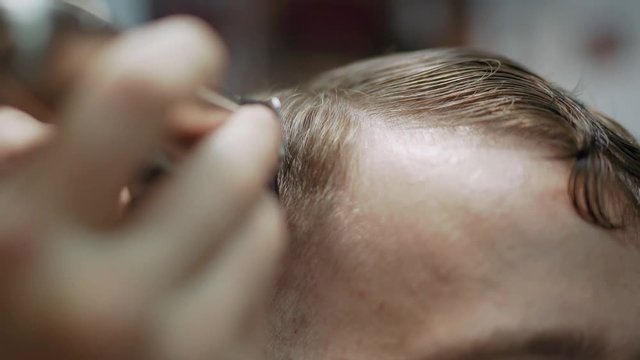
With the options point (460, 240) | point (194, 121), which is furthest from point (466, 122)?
point (194, 121)

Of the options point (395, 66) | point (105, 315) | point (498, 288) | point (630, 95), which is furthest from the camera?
point (630, 95)

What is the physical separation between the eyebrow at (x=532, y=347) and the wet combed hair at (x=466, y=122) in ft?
0.24

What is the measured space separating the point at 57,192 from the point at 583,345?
320mm

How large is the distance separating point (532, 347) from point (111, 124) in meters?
0.29

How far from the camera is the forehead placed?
0.44 m

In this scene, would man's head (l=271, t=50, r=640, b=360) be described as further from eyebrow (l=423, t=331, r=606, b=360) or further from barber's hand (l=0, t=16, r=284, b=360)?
barber's hand (l=0, t=16, r=284, b=360)

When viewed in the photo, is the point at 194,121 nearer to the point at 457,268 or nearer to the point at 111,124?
the point at 111,124

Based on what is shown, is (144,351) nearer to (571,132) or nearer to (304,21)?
(571,132)

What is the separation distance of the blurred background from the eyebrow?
4.24 ft

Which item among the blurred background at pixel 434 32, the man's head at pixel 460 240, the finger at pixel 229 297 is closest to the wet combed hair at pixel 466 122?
the man's head at pixel 460 240

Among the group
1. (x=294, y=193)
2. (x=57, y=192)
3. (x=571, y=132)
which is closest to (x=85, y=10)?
(x=57, y=192)

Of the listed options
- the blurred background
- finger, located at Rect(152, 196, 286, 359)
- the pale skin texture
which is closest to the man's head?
the pale skin texture

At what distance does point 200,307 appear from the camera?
0.92ft

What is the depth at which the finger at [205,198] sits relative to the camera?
274 millimetres
